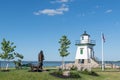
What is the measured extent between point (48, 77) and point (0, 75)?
20.5ft

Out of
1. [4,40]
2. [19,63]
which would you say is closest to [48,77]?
[19,63]

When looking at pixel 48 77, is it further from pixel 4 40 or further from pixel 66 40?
pixel 66 40

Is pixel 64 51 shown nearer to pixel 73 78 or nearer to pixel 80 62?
pixel 80 62

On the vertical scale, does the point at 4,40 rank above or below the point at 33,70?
A: above

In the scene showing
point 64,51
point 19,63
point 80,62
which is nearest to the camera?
point 19,63

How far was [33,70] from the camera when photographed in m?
48.1

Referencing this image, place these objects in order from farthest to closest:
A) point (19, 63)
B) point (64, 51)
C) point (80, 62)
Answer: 1. point (80, 62)
2. point (64, 51)
3. point (19, 63)

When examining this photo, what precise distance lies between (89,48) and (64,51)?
7270 millimetres

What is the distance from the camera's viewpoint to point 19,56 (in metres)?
66.7

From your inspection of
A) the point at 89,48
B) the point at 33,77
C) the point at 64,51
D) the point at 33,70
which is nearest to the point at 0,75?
the point at 33,77

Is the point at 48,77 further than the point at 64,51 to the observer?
No

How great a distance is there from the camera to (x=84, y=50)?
82062mm

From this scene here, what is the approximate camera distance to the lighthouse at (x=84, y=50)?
80425 millimetres

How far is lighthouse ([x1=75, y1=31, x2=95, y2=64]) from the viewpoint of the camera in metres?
80.4
